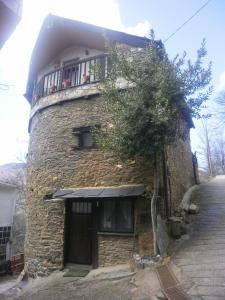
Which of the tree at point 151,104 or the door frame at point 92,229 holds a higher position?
the tree at point 151,104

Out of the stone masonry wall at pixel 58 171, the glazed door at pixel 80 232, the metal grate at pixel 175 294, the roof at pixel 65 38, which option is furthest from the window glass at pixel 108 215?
the roof at pixel 65 38

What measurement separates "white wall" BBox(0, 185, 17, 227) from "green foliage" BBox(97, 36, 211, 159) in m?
11.7

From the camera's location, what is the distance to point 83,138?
10.1m

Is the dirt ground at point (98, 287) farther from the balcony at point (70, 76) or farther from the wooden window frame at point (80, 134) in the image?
the balcony at point (70, 76)

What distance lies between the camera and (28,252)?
10000 mm

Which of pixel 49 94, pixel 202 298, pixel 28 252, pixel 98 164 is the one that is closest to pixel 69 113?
pixel 49 94

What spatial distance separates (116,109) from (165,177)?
117 inches

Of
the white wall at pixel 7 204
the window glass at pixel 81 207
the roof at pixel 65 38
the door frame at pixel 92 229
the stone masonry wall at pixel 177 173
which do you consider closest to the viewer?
the door frame at pixel 92 229

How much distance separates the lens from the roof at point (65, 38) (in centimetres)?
1053

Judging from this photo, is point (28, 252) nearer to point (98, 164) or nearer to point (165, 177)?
point (98, 164)

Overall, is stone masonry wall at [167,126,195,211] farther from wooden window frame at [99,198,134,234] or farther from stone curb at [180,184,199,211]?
wooden window frame at [99,198,134,234]

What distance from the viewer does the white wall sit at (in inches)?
682

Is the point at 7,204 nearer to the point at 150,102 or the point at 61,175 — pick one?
the point at 61,175

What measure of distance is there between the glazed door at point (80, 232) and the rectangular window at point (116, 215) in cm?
50
